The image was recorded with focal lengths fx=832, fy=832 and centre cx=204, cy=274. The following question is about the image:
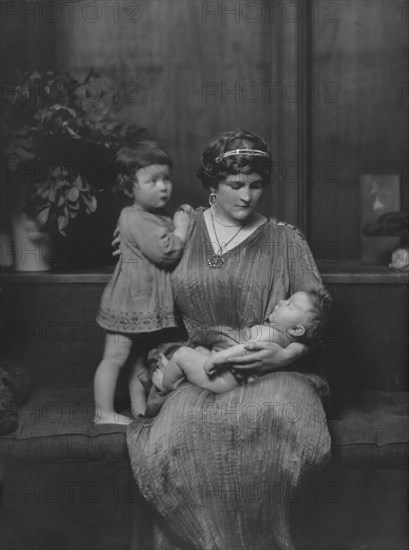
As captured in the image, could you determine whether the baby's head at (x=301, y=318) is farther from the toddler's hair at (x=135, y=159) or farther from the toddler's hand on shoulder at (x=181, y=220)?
the toddler's hair at (x=135, y=159)

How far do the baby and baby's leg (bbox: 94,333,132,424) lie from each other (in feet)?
0.67

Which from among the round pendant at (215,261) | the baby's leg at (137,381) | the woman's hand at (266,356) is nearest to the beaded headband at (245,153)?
the round pendant at (215,261)

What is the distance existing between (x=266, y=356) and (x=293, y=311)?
121 millimetres

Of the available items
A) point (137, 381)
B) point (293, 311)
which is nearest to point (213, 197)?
point (293, 311)

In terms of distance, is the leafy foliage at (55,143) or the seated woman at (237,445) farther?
the leafy foliage at (55,143)

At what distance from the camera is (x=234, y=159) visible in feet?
6.50

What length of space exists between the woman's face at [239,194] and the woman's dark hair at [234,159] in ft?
0.04

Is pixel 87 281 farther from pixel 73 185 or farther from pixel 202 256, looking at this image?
pixel 202 256

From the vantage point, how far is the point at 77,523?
210 centimetres

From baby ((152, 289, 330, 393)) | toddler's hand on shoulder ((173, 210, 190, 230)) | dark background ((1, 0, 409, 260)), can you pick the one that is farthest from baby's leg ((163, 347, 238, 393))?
dark background ((1, 0, 409, 260))

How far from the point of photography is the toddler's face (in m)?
2.10

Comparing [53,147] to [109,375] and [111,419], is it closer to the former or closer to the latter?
[109,375]

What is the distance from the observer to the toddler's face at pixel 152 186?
210cm

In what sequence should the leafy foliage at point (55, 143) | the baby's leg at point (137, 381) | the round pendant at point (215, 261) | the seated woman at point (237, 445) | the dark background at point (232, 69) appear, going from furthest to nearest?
the dark background at point (232, 69), the leafy foliage at point (55, 143), the baby's leg at point (137, 381), the round pendant at point (215, 261), the seated woman at point (237, 445)
